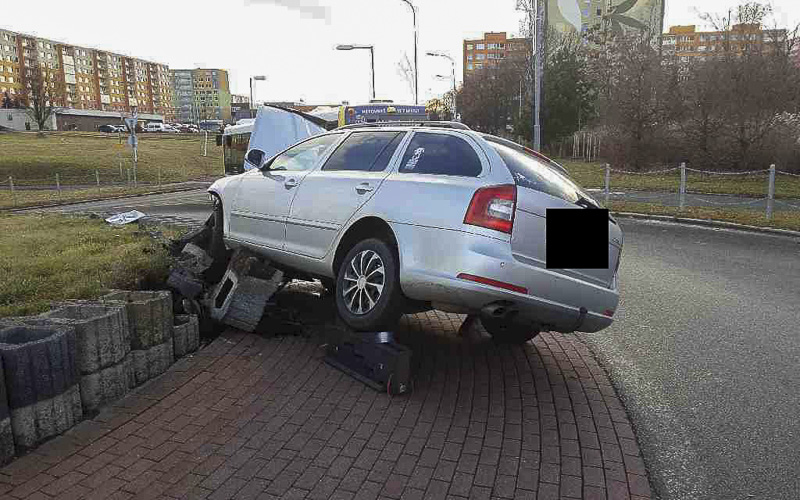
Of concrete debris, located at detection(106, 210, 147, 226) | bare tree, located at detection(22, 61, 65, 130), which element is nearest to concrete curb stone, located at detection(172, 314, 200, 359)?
concrete debris, located at detection(106, 210, 147, 226)

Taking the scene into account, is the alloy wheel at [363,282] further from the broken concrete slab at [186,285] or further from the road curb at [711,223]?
the road curb at [711,223]

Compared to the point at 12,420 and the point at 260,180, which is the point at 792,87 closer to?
the point at 260,180

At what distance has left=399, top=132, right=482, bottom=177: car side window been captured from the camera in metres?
4.55

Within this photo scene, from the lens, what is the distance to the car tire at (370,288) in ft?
14.8

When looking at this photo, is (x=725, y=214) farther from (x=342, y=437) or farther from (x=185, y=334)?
(x=342, y=437)

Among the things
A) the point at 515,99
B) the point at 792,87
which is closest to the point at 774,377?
the point at 792,87

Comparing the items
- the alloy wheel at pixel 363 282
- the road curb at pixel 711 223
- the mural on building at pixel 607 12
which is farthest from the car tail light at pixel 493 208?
the mural on building at pixel 607 12

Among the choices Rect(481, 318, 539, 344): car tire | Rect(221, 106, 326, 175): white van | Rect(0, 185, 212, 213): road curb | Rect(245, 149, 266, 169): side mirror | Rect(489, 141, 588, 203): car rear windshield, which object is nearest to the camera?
Rect(489, 141, 588, 203): car rear windshield

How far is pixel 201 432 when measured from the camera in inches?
152

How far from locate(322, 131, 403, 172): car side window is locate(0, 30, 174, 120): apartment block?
104 m

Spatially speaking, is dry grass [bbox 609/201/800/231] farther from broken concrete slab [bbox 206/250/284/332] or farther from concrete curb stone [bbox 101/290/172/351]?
concrete curb stone [bbox 101/290/172/351]

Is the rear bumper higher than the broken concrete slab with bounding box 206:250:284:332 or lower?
higher

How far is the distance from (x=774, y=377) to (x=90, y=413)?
5.06m

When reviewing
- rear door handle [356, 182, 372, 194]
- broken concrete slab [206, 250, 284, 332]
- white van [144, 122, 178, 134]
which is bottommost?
broken concrete slab [206, 250, 284, 332]
